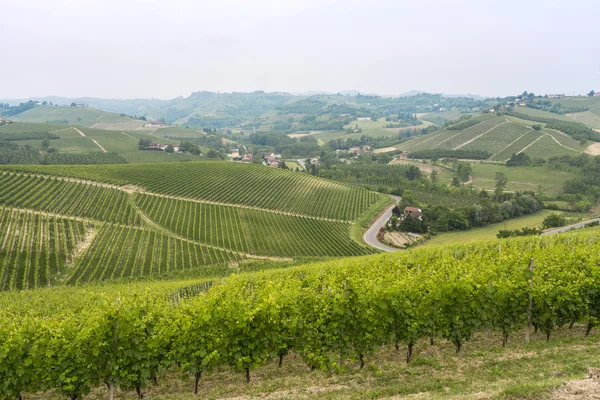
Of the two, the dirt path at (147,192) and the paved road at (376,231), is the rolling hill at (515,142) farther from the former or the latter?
the dirt path at (147,192)

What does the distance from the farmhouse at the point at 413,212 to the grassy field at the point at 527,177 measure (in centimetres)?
5174

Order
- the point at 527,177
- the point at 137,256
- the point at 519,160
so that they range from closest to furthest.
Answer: the point at 137,256 < the point at 527,177 < the point at 519,160

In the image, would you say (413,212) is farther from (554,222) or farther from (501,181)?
(501,181)

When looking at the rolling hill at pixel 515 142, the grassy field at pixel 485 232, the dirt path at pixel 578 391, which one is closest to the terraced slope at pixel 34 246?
the dirt path at pixel 578 391

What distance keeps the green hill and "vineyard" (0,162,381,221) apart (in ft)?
0.91

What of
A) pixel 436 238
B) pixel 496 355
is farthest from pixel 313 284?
pixel 436 238

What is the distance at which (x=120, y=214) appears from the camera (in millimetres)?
63938

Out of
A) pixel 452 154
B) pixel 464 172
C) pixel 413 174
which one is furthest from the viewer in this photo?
pixel 452 154

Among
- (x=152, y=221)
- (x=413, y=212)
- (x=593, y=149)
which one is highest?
(x=593, y=149)

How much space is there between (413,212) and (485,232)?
632 inches

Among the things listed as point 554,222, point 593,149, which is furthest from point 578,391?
point 593,149

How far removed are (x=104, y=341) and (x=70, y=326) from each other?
1622mm

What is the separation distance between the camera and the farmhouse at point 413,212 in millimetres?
86450

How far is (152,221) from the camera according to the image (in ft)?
211
